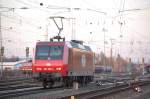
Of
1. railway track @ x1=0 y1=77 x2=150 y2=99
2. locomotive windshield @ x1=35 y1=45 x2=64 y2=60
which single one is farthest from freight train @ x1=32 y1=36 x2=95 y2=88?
railway track @ x1=0 y1=77 x2=150 y2=99

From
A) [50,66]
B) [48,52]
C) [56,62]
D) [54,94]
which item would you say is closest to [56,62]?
[56,62]

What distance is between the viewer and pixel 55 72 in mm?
31719

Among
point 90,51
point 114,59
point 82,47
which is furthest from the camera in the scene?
point 114,59

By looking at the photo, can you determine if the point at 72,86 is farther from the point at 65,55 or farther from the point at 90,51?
the point at 90,51

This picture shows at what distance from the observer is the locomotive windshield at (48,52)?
3238cm

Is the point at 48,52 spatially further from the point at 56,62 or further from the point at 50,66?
the point at 50,66

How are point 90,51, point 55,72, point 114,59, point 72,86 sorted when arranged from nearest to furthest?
point 55,72, point 72,86, point 90,51, point 114,59

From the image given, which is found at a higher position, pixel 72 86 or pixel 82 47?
pixel 82 47

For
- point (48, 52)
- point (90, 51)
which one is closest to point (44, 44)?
point (48, 52)

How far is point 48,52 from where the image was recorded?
32750mm

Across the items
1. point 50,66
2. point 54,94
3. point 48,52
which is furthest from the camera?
point 48,52

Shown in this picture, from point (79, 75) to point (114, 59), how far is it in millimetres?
107988

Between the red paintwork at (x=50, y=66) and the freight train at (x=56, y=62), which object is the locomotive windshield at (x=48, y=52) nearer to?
the freight train at (x=56, y=62)

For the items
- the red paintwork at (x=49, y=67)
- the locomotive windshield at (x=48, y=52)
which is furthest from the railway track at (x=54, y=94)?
the locomotive windshield at (x=48, y=52)
